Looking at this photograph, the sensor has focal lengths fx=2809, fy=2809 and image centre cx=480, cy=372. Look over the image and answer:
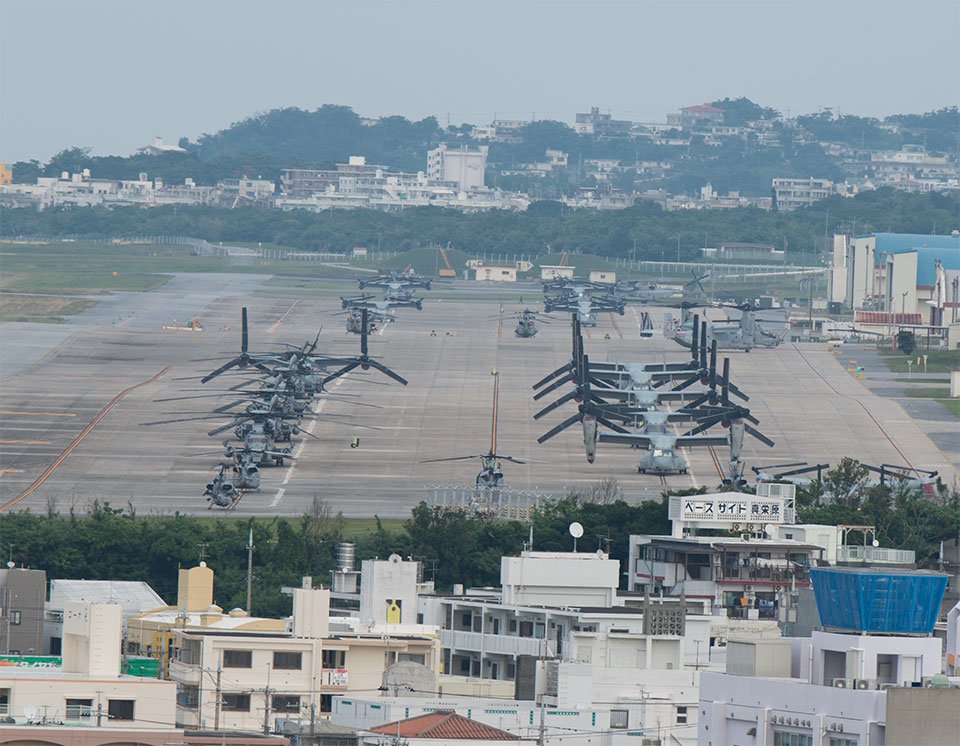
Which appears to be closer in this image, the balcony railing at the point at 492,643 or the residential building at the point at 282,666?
the residential building at the point at 282,666

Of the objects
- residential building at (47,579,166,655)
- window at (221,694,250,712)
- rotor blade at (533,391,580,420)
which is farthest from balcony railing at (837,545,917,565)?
rotor blade at (533,391,580,420)

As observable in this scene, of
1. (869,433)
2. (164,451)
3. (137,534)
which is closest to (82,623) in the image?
(137,534)

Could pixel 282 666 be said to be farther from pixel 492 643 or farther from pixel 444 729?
pixel 444 729

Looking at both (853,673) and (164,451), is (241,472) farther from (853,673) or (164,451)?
(853,673)

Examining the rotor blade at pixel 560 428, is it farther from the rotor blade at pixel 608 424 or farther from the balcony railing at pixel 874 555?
the balcony railing at pixel 874 555

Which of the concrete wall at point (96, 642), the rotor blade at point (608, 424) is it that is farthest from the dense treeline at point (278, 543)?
the rotor blade at point (608, 424)

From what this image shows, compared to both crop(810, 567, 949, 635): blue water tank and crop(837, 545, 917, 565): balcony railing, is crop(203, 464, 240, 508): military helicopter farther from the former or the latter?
crop(810, 567, 949, 635): blue water tank

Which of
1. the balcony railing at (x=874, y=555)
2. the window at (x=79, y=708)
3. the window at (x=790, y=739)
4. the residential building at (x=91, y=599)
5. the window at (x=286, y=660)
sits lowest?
the residential building at (x=91, y=599)
